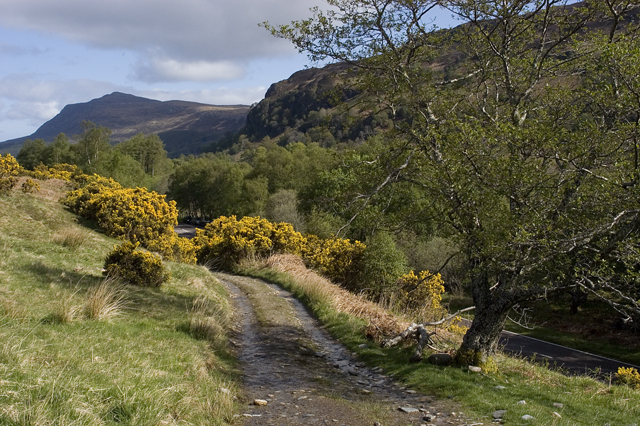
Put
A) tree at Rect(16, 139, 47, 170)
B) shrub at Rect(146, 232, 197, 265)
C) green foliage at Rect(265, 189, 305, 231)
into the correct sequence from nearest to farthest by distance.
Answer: shrub at Rect(146, 232, 197, 265)
green foliage at Rect(265, 189, 305, 231)
tree at Rect(16, 139, 47, 170)

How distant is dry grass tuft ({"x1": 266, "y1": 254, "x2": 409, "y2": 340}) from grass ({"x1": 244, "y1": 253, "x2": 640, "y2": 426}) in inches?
25.1

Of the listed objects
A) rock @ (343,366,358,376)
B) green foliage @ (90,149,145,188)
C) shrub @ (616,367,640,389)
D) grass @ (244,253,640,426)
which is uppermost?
green foliage @ (90,149,145,188)

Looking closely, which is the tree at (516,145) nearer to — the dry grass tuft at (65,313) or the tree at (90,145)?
the dry grass tuft at (65,313)

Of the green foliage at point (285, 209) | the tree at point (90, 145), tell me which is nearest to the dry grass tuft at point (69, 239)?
the green foliage at point (285, 209)

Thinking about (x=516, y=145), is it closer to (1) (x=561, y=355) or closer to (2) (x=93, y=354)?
(2) (x=93, y=354)

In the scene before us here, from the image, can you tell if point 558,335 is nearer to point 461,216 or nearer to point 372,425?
point 461,216

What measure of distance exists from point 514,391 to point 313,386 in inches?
133

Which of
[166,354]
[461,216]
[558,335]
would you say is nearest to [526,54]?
[461,216]

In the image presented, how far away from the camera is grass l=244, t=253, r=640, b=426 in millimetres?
6918

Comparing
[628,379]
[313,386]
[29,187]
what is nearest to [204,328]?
[313,386]

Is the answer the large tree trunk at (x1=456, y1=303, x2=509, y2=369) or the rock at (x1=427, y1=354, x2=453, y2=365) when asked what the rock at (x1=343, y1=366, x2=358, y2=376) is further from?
the large tree trunk at (x1=456, y1=303, x2=509, y2=369)

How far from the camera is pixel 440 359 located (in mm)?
9555

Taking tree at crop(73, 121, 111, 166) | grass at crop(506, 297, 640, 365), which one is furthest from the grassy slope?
tree at crop(73, 121, 111, 166)

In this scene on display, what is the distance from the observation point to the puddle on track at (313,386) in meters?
6.75
